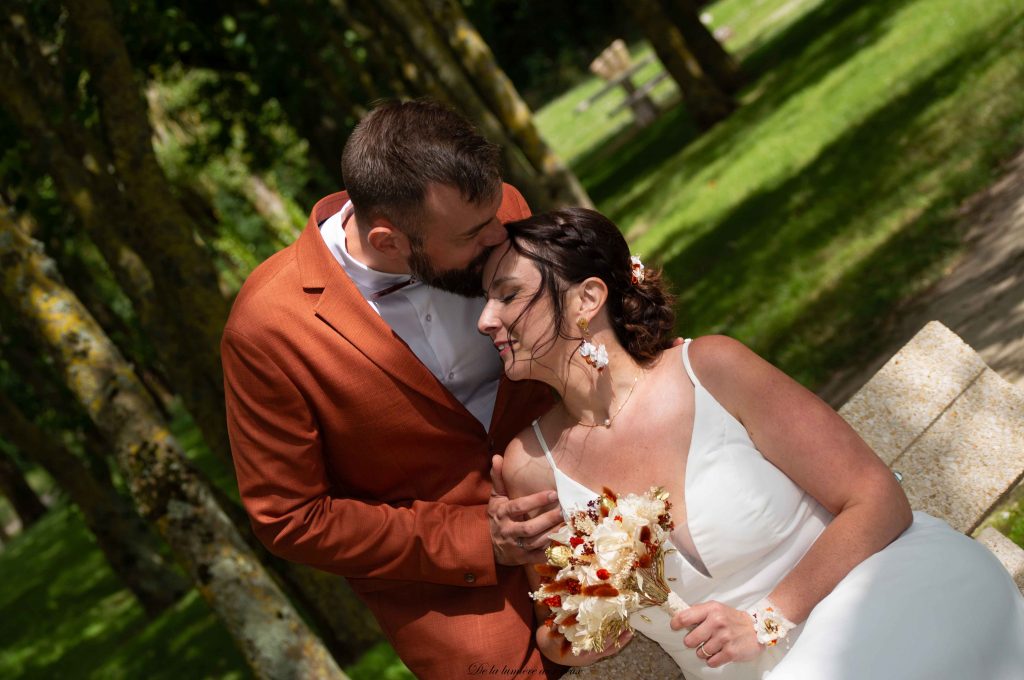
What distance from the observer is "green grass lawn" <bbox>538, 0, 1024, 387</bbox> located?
9.30 m

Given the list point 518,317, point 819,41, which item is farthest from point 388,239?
point 819,41

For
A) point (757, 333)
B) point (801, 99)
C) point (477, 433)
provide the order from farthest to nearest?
point (801, 99), point (757, 333), point (477, 433)

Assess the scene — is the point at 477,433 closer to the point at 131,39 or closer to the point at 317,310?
the point at 317,310

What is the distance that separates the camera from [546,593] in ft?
11.4

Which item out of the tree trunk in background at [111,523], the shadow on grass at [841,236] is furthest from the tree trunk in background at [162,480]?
the tree trunk in background at [111,523]

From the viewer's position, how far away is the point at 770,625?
3.42 meters

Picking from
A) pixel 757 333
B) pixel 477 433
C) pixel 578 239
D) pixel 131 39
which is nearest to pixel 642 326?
pixel 578 239

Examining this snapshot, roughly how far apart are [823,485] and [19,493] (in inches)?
1227

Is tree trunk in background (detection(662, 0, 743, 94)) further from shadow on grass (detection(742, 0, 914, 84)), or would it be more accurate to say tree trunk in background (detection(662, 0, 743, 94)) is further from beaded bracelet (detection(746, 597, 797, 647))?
beaded bracelet (detection(746, 597, 797, 647))

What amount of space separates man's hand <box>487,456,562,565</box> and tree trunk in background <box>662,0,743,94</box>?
17723mm

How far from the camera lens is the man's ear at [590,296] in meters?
3.71

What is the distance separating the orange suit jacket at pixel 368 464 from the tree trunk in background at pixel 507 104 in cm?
723

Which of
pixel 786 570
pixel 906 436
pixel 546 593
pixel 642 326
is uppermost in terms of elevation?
pixel 642 326

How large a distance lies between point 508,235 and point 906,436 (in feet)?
6.16
